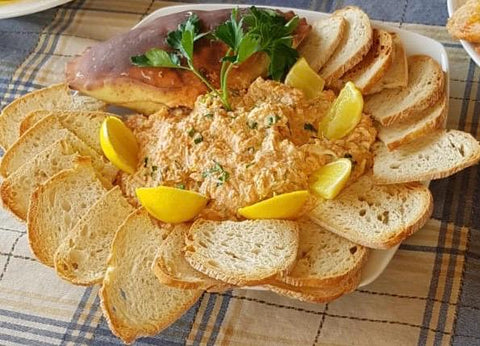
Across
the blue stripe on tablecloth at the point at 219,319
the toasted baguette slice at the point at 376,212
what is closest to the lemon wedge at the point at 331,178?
the toasted baguette slice at the point at 376,212

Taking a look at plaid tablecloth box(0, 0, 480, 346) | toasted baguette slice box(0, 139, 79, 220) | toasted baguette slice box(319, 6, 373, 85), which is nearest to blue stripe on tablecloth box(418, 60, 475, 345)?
plaid tablecloth box(0, 0, 480, 346)

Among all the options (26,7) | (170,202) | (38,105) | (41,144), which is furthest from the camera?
(26,7)

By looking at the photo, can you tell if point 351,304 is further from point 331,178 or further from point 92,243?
point 92,243

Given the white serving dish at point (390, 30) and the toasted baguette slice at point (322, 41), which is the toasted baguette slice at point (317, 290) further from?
the toasted baguette slice at point (322, 41)

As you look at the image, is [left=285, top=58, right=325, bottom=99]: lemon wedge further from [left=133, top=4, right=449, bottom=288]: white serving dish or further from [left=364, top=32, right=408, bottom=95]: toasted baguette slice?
[left=133, top=4, right=449, bottom=288]: white serving dish

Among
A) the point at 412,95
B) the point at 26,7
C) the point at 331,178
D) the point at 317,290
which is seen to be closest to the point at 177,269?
the point at 317,290

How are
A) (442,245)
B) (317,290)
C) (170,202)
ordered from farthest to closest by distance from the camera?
(442,245)
(170,202)
(317,290)
